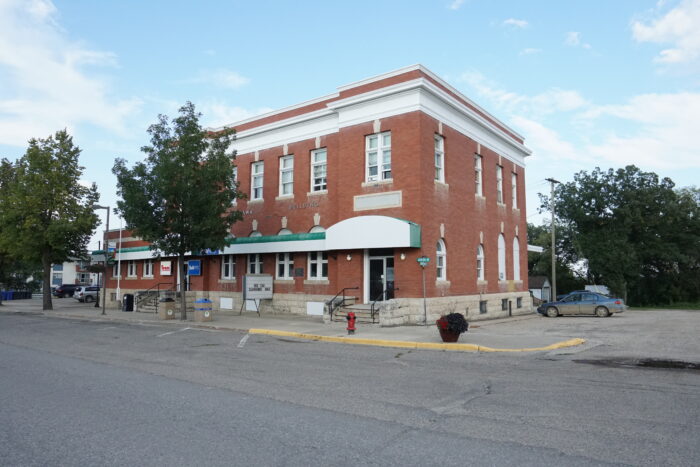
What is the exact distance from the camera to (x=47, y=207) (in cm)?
3078

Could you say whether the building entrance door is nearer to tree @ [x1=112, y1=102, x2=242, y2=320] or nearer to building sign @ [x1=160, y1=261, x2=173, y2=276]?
tree @ [x1=112, y1=102, x2=242, y2=320]

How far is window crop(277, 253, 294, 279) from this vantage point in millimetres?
25797

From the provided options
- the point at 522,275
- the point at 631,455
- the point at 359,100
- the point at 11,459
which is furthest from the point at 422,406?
the point at 522,275

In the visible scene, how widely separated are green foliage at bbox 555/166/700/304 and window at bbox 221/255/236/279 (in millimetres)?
33292

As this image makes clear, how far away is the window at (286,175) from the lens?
26.6 meters

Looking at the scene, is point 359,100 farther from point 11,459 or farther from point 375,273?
point 11,459

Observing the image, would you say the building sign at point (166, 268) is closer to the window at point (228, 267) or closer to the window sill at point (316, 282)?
the window at point (228, 267)

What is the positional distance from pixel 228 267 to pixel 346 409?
908 inches

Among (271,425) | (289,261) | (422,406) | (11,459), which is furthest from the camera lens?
(289,261)

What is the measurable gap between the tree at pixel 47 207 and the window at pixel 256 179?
11.3 meters

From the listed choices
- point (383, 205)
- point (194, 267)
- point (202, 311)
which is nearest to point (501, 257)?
point (383, 205)

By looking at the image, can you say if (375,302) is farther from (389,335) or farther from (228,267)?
(228,267)

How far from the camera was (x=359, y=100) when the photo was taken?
22.6 metres

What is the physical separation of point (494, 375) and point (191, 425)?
6.02 m
